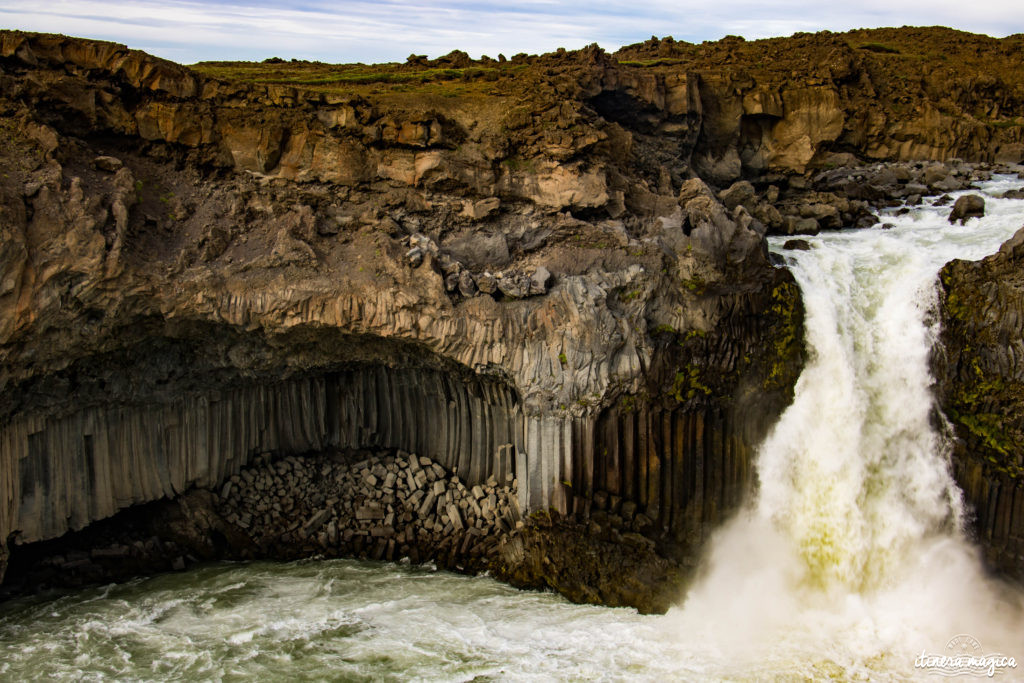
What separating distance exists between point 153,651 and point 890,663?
1271 centimetres

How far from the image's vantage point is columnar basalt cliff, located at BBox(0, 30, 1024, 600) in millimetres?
16156

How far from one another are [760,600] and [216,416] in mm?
12175

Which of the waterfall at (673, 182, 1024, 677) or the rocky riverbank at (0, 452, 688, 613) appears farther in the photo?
the rocky riverbank at (0, 452, 688, 613)

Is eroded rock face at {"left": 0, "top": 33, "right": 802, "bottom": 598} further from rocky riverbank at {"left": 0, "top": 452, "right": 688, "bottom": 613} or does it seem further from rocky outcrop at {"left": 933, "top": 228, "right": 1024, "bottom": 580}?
rocky outcrop at {"left": 933, "top": 228, "right": 1024, "bottom": 580}

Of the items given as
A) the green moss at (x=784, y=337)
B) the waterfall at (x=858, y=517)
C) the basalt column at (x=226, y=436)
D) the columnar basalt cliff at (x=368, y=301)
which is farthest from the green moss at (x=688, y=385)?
the basalt column at (x=226, y=436)

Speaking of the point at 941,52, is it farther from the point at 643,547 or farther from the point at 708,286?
the point at 643,547

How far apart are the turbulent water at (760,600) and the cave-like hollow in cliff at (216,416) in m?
2.21

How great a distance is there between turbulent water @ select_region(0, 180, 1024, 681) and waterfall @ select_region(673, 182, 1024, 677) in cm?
4

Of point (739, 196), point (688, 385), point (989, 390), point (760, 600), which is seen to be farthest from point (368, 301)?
point (739, 196)

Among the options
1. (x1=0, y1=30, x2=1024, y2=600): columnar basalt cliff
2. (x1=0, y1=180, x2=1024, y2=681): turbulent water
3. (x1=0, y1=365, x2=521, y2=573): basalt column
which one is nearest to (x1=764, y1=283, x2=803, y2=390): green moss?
(x1=0, y1=30, x2=1024, y2=600): columnar basalt cliff

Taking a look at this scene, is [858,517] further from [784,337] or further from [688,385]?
[688,385]

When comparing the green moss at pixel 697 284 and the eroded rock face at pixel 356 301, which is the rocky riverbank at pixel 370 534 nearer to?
the eroded rock face at pixel 356 301

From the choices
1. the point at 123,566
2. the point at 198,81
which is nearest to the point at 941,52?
the point at 198,81

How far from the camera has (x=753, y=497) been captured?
1745 cm
